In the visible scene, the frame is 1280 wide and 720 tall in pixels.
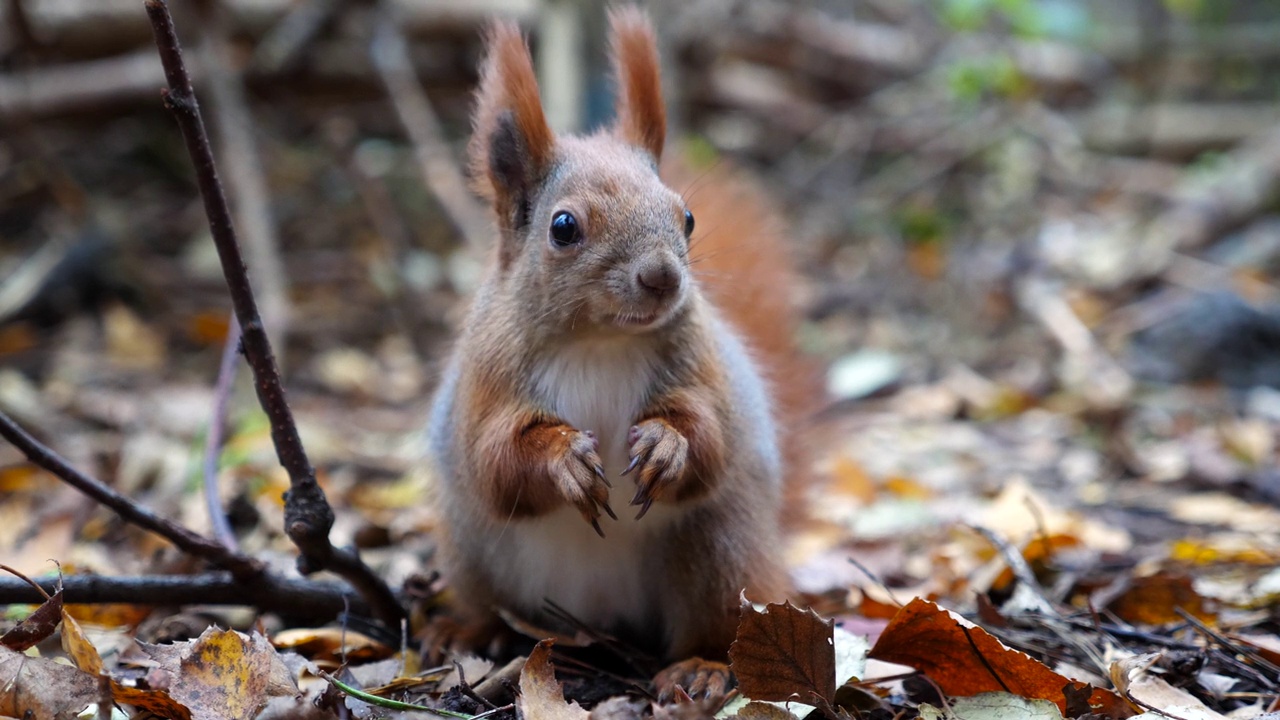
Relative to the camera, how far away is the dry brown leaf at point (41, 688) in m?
1.33

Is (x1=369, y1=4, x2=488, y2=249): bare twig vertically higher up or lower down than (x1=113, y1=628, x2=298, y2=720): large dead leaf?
higher up

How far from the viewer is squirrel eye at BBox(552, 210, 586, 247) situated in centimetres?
164

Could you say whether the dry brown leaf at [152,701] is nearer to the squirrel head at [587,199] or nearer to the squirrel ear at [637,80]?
the squirrel head at [587,199]

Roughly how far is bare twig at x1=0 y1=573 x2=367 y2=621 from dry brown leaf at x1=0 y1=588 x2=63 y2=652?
0.07m

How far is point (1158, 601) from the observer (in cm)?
194

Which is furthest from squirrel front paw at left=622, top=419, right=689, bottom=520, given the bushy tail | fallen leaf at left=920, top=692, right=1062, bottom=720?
the bushy tail

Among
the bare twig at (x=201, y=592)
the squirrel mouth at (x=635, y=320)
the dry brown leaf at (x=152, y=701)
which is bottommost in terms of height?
the dry brown leaf at (x=152, y=701)

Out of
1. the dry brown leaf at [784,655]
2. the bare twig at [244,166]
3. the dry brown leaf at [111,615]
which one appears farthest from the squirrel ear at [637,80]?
the bare twig at [244,166]

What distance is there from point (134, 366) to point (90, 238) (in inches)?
27.7

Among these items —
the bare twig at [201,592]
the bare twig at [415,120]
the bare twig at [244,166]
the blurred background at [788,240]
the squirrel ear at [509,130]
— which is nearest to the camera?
the bare twig at [201,592]

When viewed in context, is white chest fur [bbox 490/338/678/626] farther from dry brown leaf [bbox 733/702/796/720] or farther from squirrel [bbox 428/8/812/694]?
dry brown leaf [bbox 733/702/796/720]

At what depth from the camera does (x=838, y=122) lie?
6363mm

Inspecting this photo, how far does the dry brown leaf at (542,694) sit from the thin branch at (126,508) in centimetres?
54

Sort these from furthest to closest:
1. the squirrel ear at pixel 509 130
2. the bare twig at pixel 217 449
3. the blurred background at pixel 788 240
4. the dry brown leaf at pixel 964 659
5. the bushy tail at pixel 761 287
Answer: the blurred background at pixel 788 240
the bushy tail at pixel 761 287
the bare twig at pixel 217 449
the squirrel ear at pixel 509 130
the dry brown leaf at pixel 964 659
